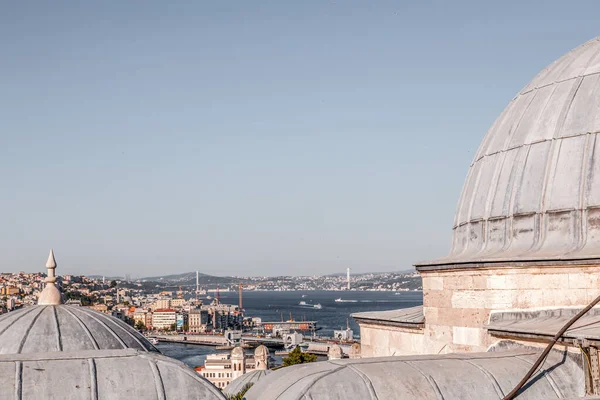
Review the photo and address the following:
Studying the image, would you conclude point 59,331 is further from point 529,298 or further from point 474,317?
point 529,298

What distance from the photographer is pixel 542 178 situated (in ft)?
36.6

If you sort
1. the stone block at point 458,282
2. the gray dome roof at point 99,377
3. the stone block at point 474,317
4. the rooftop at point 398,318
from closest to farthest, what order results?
the gray dome roof at point 99,377, the stone block at point 474,317, the stone block at point 458,282, the rooftop at point 398,318

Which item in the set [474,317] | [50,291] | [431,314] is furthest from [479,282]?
[50,291]

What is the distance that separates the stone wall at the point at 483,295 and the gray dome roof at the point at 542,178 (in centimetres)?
22

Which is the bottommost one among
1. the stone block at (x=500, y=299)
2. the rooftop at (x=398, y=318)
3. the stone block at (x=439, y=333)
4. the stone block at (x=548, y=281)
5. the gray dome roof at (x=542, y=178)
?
the stone block at (x=439, y=333)

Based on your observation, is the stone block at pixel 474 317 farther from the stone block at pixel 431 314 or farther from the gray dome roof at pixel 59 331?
the gray dome roof at pixel 59 331

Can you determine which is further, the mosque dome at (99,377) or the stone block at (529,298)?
the stone block at (529,298)

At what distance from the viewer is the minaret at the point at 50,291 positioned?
35.2 ft

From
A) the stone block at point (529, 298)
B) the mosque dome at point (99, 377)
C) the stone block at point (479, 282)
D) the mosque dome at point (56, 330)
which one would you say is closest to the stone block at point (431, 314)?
the stone block at point (479, 282)

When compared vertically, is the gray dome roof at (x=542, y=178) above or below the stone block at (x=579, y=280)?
above

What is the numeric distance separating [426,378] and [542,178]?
392cm

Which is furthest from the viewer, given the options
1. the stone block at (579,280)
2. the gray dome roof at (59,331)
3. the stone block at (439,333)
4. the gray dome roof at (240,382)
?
the gray dome roof at (240,382)

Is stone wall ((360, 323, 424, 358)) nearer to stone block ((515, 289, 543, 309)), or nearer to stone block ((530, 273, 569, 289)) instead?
stone block ((515, 289, 543, 309))

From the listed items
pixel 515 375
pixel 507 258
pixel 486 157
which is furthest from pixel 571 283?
pixel 486 157
